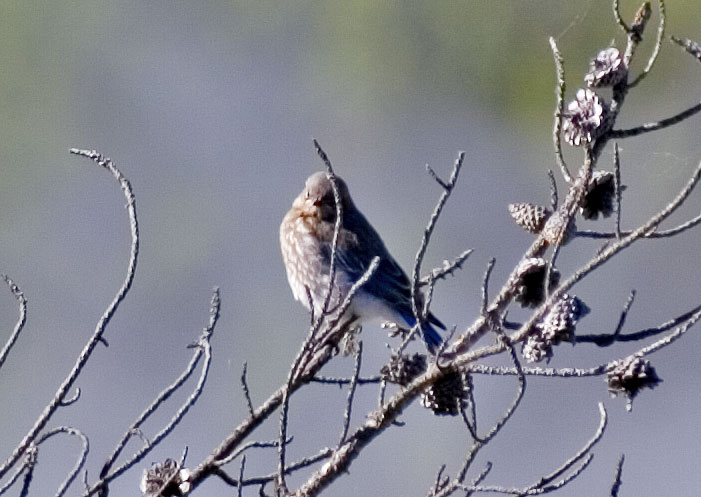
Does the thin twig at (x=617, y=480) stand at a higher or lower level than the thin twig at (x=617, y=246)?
lower

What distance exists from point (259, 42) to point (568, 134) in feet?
25.7

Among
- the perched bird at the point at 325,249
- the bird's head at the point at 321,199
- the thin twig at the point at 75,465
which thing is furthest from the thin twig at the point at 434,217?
the bird's head at the point at 321,199

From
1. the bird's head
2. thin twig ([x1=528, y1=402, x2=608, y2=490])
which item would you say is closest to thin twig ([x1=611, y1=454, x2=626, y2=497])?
thin twig ([x1=528, y1=402, x2=608, y2=490])

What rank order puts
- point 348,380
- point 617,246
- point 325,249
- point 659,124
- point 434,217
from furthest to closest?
point 325,249 < point 348,380 < point 659,124 < point 617,246 < point 434,217

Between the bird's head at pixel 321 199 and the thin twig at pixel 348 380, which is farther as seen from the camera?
the bird's head at pixel 321 199

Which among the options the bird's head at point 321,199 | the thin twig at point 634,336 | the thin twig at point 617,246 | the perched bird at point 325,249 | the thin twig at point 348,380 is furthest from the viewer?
the bird's head at point 321,199

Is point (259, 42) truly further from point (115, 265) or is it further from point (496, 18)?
point (115, 265)

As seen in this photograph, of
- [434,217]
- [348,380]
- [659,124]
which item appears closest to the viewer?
[434,217]

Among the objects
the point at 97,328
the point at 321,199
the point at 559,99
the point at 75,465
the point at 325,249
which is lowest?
the point at 75,465

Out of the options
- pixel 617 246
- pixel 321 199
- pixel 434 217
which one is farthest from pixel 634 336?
pixel 321 199

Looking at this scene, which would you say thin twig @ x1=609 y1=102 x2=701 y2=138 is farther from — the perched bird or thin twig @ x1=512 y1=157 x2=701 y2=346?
the perched bird

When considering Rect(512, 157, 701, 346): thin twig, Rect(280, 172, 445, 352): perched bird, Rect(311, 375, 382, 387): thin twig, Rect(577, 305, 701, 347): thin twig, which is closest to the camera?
Rect(512, 157, 701, 346): thin twig

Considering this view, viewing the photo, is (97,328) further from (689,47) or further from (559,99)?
(689,47)

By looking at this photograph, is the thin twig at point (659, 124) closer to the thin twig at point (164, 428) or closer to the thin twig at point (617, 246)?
the thin twig at point (617, 246)
